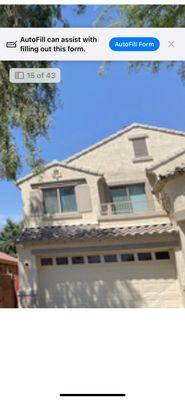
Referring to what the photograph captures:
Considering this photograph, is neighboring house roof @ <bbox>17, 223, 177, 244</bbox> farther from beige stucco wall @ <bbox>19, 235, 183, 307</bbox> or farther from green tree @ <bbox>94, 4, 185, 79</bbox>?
green tree @ <bbox>94, 4, 185, 79</bbox>

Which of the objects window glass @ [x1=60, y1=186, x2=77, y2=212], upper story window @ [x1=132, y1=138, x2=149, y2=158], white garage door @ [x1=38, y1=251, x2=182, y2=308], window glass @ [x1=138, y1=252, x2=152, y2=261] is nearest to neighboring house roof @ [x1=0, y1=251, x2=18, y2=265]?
white garage door @ [x1=38, y1=251, x2=182, y2=308]

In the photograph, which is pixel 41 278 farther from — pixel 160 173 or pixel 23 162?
pixel 160 173

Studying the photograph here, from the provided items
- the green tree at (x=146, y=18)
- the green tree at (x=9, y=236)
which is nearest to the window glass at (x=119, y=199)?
the green tree at (x=9, y=236)

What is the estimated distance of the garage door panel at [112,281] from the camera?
125 cm

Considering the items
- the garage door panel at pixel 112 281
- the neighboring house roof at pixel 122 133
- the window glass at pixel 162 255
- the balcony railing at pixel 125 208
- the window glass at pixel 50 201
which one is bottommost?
the garage door panel at pixel 112 281

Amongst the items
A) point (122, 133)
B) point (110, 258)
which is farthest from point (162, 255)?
point (122, 133)

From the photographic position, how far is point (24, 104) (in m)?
1.56

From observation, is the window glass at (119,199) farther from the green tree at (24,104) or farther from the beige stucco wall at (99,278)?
the green tree at (24,104)

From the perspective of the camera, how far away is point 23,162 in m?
1.40

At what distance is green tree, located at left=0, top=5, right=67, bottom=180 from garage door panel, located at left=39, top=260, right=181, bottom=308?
1.93 ft

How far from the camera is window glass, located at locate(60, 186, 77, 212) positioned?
64.6 inches

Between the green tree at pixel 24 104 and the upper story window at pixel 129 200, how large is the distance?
47 centimetres
